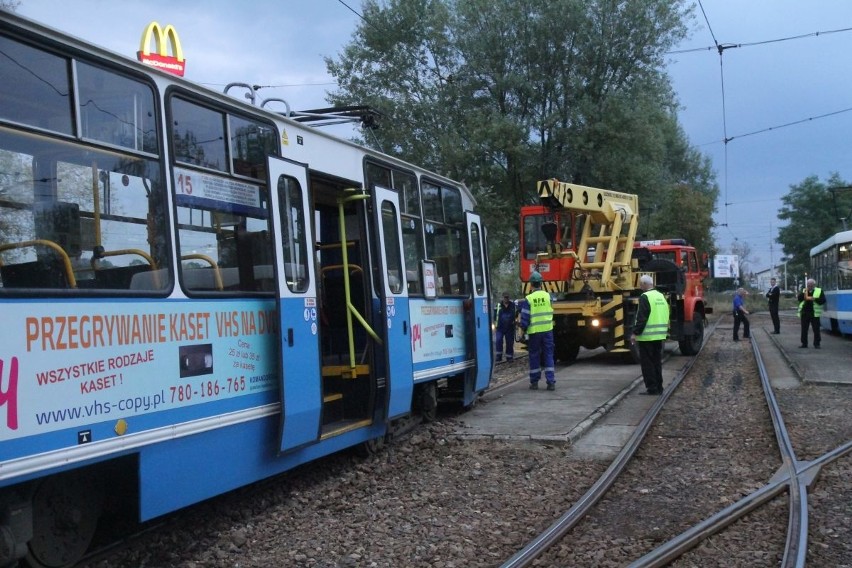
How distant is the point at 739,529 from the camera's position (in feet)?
18.1

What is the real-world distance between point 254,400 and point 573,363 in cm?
1217

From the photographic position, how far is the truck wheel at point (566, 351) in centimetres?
1670

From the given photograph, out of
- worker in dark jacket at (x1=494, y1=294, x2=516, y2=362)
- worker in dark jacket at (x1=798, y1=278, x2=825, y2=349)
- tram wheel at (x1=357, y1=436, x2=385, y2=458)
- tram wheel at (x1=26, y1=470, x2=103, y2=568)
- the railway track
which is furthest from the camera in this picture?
worker in dark jacket at (x1=798, y1=278, x2=825, y2=349)

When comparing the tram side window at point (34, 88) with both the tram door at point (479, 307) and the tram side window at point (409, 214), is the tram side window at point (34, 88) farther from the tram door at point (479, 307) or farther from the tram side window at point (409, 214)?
the tram door at point (479, 307)

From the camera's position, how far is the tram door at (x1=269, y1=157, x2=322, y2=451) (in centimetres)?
586

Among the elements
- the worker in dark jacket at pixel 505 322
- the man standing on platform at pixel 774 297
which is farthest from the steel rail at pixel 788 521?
the man standing on platform at pixel 774 297

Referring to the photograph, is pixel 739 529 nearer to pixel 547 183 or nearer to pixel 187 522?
pixel 187 522


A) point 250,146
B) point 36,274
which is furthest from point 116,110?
point 250,146

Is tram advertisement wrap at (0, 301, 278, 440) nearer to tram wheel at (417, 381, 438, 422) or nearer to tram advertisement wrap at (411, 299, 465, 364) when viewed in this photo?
tram advertisement wrap at (411, 299, 465, 364)

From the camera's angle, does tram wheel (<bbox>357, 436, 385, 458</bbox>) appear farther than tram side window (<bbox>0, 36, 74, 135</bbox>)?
Yes

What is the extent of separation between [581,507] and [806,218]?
64.2 meters

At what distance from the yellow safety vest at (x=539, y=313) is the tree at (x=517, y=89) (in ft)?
43.5

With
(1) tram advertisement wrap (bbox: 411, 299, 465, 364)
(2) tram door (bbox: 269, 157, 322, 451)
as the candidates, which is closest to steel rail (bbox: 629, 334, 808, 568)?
(2) tram door (bbox: 269, 157, 322, 451)

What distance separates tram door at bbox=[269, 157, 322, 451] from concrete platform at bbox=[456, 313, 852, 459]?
2929 millimetres
